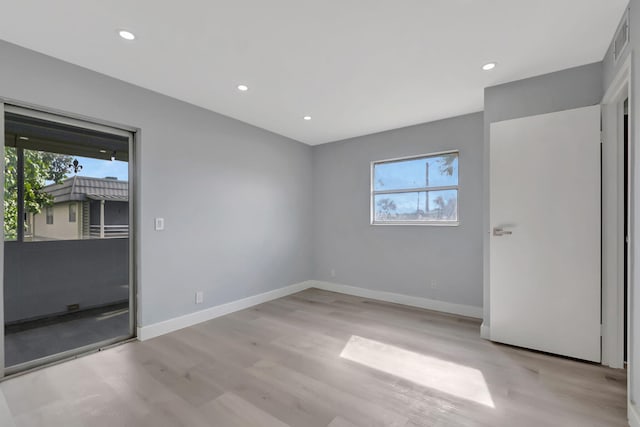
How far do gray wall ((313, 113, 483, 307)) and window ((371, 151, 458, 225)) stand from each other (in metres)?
0.12

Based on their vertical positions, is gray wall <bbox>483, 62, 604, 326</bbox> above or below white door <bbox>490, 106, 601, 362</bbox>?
above

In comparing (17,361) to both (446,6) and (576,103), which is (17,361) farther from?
(576,103)

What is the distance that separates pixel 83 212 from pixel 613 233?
191 inches

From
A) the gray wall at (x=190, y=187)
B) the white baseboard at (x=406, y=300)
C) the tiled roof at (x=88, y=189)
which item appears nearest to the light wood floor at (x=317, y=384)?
the white baseboard at (x=406, y=300)

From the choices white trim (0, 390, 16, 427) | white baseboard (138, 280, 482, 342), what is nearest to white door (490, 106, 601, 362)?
white baseboard (138, 280, 482, 342)

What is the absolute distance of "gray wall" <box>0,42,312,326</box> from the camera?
2445mm

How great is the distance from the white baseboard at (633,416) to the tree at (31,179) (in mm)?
4448

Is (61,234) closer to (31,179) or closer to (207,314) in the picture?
(31,179)

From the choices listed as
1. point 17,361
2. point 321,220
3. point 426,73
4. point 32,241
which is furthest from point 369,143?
point 17,361

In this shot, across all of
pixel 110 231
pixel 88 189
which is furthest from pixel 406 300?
pixel 88 189

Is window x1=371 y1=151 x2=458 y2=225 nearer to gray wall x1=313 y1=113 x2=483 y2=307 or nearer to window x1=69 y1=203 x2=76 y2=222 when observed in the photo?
gray wall x1=313 y1=113 x2=483 y2=307

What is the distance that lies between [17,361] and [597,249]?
4.90 metres

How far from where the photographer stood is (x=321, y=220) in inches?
201

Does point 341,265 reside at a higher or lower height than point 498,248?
lower
